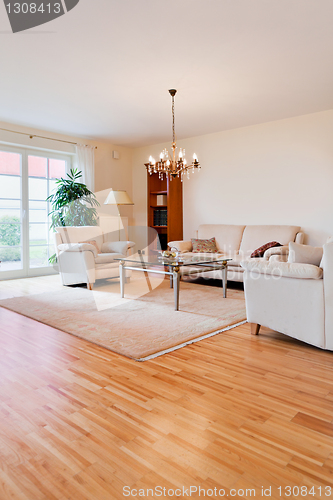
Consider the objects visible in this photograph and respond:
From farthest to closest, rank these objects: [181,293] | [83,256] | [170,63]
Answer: [83,256] < [181,293] < [170,63]

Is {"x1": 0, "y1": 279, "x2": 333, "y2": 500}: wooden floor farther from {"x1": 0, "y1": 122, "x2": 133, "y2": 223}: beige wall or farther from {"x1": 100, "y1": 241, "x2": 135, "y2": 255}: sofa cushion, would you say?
{"x1": 0, "y1": 122, "x2": 133, "y2": 223}: beige wall

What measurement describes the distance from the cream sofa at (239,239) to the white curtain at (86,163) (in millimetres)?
2087

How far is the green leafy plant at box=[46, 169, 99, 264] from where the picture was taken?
6.12 meters

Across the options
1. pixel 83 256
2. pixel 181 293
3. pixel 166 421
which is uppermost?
pixel 83 256

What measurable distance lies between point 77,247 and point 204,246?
6.82 feet

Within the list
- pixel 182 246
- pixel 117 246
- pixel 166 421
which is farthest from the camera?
pixel 182 246

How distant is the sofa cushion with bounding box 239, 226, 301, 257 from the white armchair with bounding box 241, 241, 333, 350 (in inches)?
99.0

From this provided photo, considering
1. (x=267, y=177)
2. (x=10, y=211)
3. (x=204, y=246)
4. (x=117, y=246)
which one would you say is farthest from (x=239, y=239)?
(x=10, y=211)

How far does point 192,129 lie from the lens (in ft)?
20.2

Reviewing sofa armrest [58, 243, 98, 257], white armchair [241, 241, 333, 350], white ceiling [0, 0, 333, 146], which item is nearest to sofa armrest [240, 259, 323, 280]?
white armchair [241, 241, 333, 350]

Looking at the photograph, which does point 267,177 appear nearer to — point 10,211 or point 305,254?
point 305,254

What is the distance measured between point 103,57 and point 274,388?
3192 mm

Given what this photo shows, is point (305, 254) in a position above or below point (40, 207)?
below

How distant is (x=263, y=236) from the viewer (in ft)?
17.8
